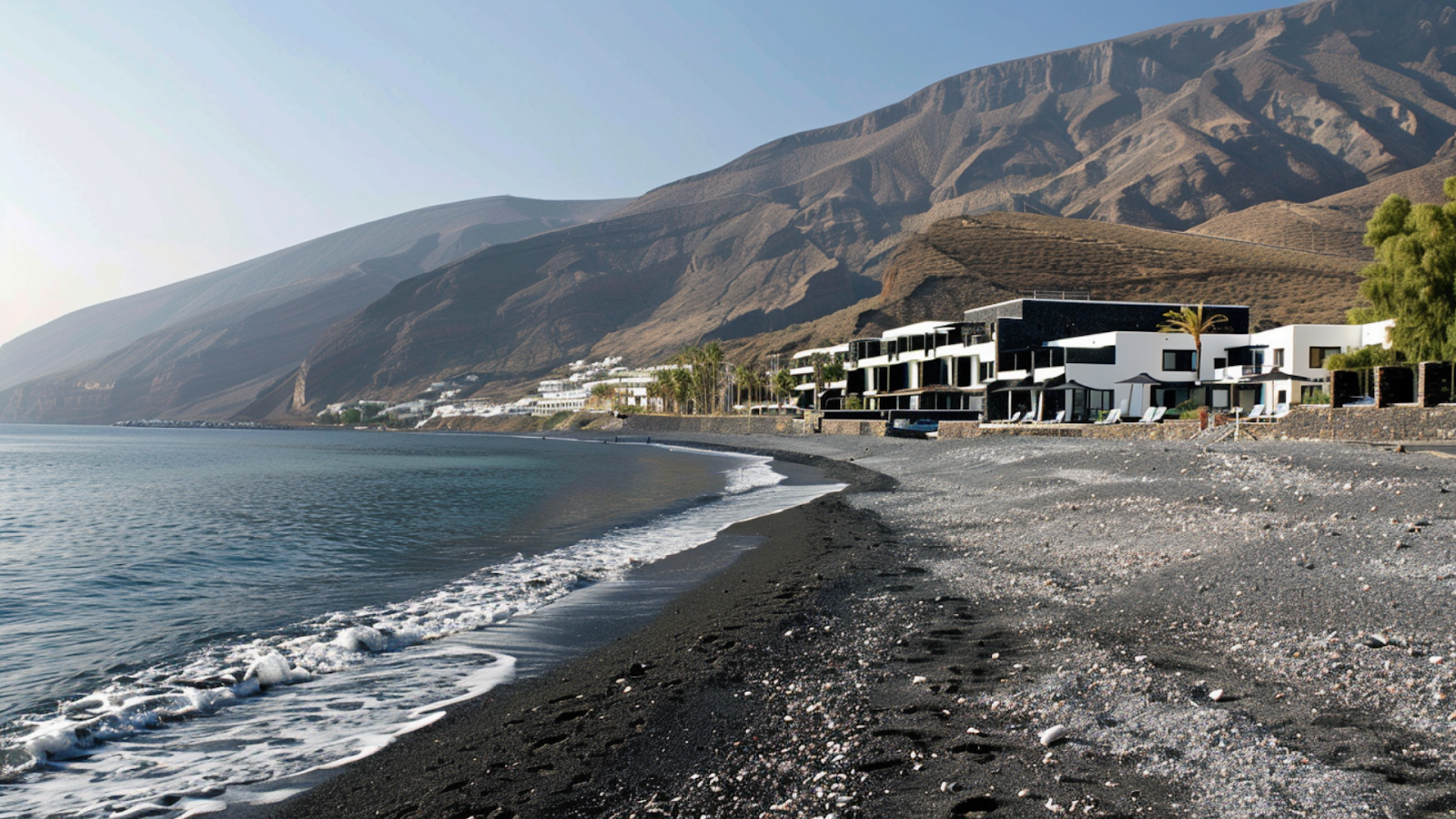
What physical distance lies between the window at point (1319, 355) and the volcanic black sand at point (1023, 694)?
42.7 meters

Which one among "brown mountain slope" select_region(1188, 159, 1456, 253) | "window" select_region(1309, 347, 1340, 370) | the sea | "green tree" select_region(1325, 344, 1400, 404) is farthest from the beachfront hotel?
"brown mountain slope" select_region(1188, 159, 1456, 253)

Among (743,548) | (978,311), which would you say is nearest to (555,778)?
(743,548)

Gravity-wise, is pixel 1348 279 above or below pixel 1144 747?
above

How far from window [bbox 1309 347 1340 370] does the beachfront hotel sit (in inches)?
2.2

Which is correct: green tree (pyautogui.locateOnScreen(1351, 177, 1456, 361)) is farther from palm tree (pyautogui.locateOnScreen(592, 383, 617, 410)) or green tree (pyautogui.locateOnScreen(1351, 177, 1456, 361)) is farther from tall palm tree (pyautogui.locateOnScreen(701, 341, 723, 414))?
A: palm tree (pyautogui.locateOnScreen(592, 383, 617, 410))

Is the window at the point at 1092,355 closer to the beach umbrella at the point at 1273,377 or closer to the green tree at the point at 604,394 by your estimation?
the beach umbrella at the point at 1273,377

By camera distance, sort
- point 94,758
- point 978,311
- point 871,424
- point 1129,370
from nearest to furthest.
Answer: point 94,758
point 1129,370
point 871,424
point 978,311

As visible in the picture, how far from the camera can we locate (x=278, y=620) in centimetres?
1223

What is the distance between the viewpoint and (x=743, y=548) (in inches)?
694

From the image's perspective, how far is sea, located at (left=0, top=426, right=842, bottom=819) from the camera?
22.8 feet

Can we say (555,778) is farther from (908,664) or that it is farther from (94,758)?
(94,758)

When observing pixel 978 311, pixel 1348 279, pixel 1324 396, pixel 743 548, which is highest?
pixel 1348 279

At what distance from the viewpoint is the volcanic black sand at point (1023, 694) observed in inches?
199

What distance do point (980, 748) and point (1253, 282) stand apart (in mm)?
138977
